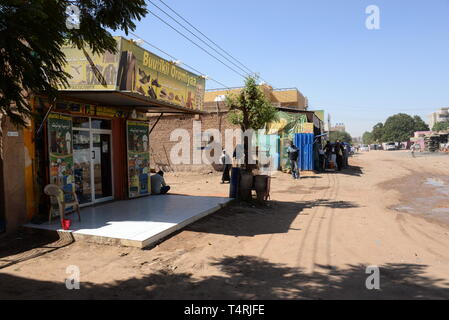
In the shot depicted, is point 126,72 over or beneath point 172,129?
over

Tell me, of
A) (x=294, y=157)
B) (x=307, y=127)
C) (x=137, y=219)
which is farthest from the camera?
(x=307, y=127)

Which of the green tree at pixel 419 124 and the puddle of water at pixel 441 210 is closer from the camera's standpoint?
the puddle of water at pixel 441 210

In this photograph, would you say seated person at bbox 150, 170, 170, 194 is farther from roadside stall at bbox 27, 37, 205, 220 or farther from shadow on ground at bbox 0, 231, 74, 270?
shadow on ground at bbox 0, 231, 74, 270

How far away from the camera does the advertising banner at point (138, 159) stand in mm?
10102

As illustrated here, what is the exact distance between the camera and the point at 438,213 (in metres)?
8.99

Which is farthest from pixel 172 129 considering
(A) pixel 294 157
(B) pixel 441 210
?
(B) pixel 441 210

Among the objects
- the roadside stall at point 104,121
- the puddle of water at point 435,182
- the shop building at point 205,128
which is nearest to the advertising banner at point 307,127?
the shop building at point 205,128

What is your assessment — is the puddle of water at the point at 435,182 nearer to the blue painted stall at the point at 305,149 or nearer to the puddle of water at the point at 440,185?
the puddle of water at the point at 440,185

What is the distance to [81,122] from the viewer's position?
27.8 ft

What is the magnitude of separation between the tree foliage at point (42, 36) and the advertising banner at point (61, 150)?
10.5 ft

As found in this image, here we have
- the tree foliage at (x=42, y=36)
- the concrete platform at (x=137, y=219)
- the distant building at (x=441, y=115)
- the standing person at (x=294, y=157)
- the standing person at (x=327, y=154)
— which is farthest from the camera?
the distant building at (x=441, y=115)

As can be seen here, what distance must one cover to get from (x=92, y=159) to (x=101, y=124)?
109cm

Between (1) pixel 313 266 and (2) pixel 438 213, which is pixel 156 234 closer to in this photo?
(1) pixel 313 266

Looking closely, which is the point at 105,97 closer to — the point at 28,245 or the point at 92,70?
the point at 92,70
